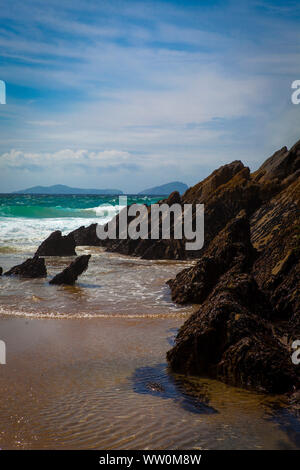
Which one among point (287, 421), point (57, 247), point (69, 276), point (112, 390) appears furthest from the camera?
point (57, 247)

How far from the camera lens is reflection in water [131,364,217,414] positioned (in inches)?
197

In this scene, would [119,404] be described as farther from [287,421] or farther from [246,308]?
[246,308]

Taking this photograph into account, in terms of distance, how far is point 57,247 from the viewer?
22.4 m

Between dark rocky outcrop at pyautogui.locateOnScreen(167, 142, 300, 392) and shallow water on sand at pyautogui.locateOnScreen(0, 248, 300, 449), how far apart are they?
0.98 feet

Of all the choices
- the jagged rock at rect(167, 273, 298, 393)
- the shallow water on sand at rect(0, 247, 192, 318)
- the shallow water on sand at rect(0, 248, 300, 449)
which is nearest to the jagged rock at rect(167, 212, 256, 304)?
the shallow water on sand at rect(0, 247, 192, 318)

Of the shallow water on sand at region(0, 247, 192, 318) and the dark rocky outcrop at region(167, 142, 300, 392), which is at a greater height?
the dark rocky outcrop at region(167, 142, 300, 392)

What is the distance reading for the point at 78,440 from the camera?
13.9 ft

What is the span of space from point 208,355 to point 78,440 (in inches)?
92.1

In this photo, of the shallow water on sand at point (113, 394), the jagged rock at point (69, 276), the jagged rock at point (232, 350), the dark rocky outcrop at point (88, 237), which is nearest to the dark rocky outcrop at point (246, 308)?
the jagged rock at point (232, 350)

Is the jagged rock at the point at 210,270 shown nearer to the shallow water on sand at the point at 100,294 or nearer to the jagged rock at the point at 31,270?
the shallow water on sand at the point at 100,294

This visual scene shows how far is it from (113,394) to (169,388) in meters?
0.70

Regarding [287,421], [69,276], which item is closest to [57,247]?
[69,276]

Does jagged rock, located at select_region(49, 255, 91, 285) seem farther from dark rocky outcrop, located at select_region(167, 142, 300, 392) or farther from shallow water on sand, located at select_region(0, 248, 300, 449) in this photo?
shallow water on sand, located at select_region(0, 248, 300, 449)
